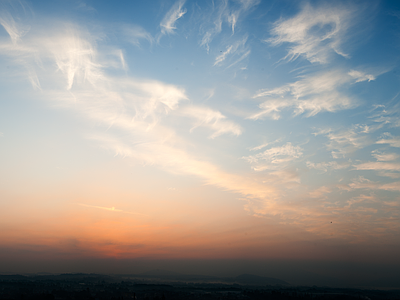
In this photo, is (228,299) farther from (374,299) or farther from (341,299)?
(374,299)

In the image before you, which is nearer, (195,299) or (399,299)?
(195,299)

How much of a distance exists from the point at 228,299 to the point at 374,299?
11498 centimetres

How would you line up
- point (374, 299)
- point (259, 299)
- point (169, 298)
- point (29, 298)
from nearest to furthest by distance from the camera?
point (29, 298) → point (169, 298) → point (259, 299) → point (374, 299)

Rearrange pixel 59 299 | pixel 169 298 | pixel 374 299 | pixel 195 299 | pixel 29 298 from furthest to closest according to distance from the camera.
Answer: pixel 374 299, pixel 169 298, pixel 195 299, pixel 59 299, pixel 29 298

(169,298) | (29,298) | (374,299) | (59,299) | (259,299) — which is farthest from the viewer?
(374,299)

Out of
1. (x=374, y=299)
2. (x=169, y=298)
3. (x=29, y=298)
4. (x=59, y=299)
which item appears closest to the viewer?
(x=29, y=298)

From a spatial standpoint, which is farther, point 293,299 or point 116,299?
point 293,299

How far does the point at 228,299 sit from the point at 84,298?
84.9 metres

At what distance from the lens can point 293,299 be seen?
632ft

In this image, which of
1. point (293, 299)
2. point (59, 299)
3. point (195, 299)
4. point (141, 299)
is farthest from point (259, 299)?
point (59, 299)

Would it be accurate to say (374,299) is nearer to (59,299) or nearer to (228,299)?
(228,299)

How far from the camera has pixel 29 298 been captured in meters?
136

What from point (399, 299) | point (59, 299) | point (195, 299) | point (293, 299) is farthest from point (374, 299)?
point (59, 299)

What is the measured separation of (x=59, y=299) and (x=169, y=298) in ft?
211
